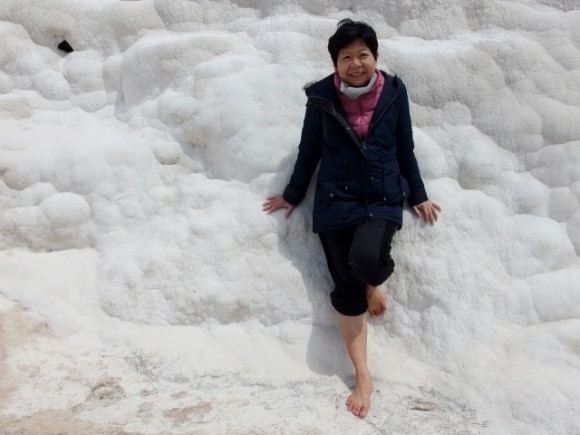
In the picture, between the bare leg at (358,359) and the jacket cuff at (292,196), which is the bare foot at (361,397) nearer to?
the bare leg at (358,359)

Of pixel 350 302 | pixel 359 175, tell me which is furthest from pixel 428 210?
pixel 350 302

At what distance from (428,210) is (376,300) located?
463mm

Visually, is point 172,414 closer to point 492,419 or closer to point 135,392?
point 135,392

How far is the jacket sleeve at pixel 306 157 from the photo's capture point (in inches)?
92.0

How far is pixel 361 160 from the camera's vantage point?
224 centimetres

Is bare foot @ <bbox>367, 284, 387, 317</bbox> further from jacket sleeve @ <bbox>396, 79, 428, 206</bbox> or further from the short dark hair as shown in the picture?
the short dark hair

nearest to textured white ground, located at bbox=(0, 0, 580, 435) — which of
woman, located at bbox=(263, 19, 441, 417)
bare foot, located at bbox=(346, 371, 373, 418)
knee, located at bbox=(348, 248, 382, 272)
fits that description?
bare foot, located at bbox=(346, 371, 373, 418)

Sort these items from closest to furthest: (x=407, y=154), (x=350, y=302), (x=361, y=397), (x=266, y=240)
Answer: (x=361, y=397)
(x=350, y=302)
(x=407, y=154)
(x=266, y=240)

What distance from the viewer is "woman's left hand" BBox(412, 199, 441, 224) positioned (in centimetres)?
235

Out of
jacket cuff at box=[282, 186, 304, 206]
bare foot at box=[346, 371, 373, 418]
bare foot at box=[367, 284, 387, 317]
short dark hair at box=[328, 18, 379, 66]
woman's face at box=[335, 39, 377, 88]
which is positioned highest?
short dark hair at box=[328, 18, 379, 66]

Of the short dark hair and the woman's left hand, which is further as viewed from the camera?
the woman's left hand

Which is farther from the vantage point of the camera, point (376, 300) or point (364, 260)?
point (376, 300)

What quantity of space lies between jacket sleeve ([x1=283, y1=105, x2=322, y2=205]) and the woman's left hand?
0.50 m

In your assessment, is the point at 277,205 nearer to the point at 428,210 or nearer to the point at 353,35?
the point at 428,210
